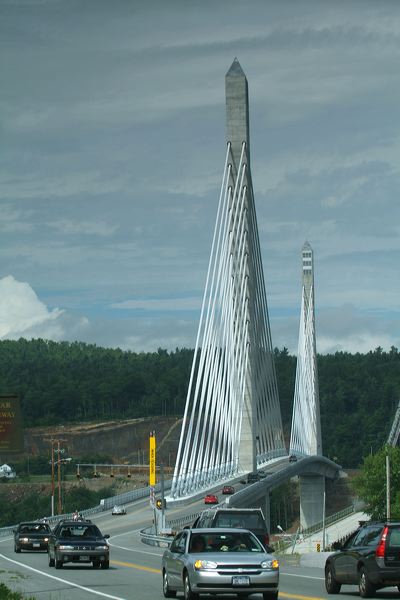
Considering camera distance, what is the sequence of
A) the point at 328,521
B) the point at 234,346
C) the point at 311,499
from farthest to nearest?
the point at 311,499
the point at 328,521
the point at 234,346

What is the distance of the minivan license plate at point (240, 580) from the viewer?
75.4ft

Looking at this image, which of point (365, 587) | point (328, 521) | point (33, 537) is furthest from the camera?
point (328, 521)

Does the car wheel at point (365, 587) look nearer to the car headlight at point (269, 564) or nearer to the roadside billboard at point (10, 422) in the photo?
the car headlight at point (269, 564)

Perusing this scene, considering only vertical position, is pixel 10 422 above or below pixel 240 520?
above

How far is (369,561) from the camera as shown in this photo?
25234mm

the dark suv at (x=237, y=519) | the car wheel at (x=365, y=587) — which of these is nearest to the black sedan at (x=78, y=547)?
the dark suv at (x=237, y=519)

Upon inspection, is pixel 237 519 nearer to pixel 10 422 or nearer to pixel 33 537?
pixel 10 422

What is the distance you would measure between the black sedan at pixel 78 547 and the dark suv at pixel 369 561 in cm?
1284

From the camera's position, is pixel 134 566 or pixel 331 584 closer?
pixel 331 584

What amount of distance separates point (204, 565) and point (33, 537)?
33.2m

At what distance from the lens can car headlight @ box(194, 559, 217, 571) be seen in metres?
23.2

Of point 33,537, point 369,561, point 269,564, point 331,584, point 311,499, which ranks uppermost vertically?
point 269,564

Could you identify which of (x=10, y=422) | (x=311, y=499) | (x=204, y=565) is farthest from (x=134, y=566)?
(x=311, y=499)

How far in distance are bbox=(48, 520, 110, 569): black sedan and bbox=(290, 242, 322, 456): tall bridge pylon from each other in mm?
101222
